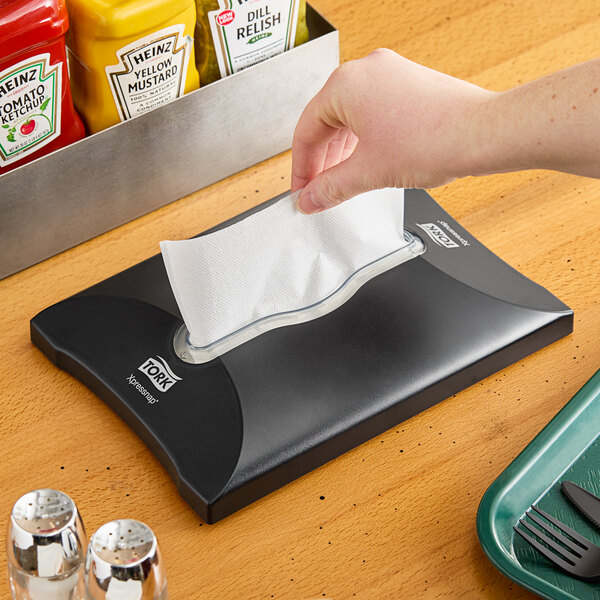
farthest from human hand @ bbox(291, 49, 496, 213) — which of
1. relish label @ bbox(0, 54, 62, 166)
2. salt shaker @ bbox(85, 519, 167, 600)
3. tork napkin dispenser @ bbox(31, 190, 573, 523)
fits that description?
salt shaker @ bbox(85, 519, 167, 600)

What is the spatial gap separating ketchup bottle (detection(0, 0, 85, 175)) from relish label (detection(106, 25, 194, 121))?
45mm

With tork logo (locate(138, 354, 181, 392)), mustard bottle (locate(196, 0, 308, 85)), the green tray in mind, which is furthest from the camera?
mustard bottle (locate(196, 0, 308, 85))

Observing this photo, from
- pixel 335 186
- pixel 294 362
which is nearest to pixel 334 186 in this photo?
pixel 335 186

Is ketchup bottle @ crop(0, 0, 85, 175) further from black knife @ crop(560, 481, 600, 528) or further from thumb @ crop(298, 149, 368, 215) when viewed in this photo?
black knife @ crop(560, 481, 600, 528)

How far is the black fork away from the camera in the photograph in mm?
590

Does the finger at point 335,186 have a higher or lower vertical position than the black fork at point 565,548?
higher

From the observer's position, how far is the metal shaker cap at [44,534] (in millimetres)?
422

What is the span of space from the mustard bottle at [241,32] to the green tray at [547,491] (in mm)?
429

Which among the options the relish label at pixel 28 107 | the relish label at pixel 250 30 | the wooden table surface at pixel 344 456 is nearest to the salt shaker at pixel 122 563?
the wooden table surface at pixel 344 456

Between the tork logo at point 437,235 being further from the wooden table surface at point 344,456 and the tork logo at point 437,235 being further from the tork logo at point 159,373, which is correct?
the tork logo at point 159,373

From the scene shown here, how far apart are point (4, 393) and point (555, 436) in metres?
0.44

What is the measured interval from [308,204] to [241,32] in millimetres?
220

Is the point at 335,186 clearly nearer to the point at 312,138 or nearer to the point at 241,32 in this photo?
the point at 312,138

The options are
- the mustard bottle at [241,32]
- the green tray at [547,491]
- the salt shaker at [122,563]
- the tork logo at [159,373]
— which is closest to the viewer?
the salt shaker at [122,563]
